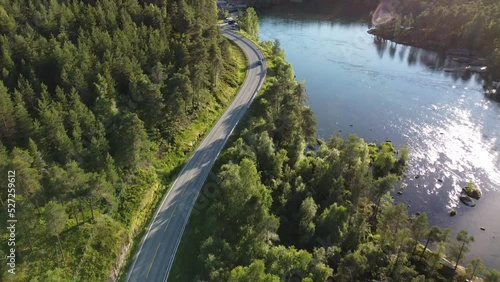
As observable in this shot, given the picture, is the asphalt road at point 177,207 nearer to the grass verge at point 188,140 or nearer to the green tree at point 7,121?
the grass verge at point 188,140

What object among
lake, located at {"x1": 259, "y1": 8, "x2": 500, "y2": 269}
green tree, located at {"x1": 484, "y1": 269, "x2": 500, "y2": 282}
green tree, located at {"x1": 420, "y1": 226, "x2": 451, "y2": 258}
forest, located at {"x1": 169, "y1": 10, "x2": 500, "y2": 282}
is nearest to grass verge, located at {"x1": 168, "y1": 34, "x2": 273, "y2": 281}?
forest, located at {"x1": 169, "y1": 10, "x2": 500, "y2": 282}

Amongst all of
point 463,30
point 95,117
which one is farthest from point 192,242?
point 463,30

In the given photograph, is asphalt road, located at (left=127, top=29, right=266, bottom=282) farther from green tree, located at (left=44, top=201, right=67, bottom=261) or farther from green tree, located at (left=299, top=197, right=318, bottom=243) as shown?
green tree, located at (left=299, top=197, right=318, bottom=243)

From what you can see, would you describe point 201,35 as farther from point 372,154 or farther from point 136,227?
point 136,227

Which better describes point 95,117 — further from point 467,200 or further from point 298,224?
point 467,200

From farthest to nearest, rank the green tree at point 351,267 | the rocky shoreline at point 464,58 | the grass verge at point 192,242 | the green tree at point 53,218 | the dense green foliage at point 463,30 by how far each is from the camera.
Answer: the dense green foliage at point 463,30
the rocky shoreline at point 464,58
the green tree at point 351,267
the grass verge at point 192,242
the green tree at point 53,218

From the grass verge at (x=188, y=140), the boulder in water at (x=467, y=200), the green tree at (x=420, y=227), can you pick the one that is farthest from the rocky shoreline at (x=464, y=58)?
the green tree at (x=420, y=227)
